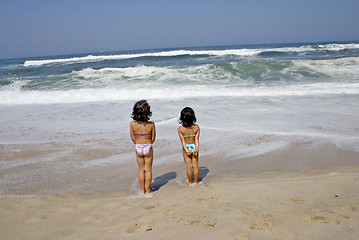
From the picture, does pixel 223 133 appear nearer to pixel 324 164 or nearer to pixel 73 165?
pixel 324 164

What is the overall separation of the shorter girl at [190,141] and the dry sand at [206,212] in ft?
0.76

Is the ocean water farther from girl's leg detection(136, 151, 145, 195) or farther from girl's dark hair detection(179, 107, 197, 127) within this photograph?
girl's dark hair detection(179, 107, 197, 127)

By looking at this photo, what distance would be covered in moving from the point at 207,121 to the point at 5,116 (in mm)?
5746

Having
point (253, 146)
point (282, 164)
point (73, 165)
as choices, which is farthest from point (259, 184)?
point (73, 165)

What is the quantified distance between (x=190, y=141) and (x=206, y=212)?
1.30 m

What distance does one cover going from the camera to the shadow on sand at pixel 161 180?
382 centimetres

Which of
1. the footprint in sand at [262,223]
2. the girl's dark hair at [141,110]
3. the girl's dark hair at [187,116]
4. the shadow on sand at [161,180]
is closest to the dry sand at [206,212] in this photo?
the footprint in sand at [262,223]

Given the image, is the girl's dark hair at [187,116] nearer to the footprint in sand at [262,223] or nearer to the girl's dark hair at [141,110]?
the girl's dark hair at [141,110]

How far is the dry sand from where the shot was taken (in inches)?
93.4

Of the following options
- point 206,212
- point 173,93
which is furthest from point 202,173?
point 173,93

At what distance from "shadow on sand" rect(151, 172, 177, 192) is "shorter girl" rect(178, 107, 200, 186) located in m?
0.35

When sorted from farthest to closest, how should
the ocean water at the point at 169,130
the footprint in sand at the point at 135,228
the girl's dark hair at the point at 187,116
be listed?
1. the ocean water at the point at 169,130
2. the girl's dark hair at the point at 187,116
3. the footprint in sand at the point at 135,228

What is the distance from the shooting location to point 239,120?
6797 millimetres

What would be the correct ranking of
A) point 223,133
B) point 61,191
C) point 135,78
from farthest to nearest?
point 135,78 < point 223,133 < point 61,191
